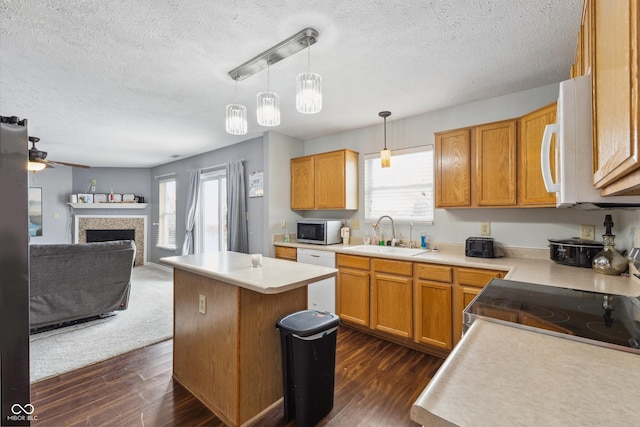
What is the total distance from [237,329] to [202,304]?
43cm

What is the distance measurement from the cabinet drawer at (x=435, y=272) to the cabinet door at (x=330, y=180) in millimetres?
1351

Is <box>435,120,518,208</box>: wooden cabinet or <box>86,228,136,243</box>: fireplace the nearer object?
<box>435,120,518,208</box>: wooden cabinet

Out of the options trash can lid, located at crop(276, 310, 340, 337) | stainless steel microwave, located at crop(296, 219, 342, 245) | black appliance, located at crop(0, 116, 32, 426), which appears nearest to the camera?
black appliance, located at crop(0, 116, 32, 426)

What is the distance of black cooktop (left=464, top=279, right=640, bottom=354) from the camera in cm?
92

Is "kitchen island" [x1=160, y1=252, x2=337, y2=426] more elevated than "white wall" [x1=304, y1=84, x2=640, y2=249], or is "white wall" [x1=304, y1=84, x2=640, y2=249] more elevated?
"white wall" [x1=304, y1=84, x2=640, y2=249]

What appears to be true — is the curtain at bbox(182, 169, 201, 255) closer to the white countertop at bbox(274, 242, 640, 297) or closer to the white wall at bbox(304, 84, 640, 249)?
the white wall at bbox(304, 84, 640, 249)

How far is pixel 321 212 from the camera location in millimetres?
4305

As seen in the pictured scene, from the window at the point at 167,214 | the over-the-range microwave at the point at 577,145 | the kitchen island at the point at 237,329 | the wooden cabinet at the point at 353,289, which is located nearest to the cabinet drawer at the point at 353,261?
the wooden cabinet at the point at 353,289

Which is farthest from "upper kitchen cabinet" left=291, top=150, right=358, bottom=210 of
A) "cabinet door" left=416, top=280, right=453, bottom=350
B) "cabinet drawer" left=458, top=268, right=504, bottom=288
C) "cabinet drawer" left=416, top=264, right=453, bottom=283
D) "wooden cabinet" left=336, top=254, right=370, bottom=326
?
"cabinet drawer" left=458, top=268, right=504, bottom=288

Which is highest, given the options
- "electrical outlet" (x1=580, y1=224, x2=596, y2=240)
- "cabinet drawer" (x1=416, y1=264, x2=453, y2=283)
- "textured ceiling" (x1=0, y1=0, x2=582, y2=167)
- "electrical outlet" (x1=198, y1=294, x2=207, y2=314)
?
"textured ceiling" (x1=0, y1=0, x2=582, y2=167)

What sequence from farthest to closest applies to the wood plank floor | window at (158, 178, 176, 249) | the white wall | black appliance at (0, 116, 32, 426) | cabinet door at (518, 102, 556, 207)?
window at (158, 178, 176, 249), the white wall, cabinet door at (518, 102, 556, 207), the wood plank floor, black appliance at (0, 116, 32, 426)

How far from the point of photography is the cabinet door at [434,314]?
2.54 m

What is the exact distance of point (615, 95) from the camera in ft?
2.17

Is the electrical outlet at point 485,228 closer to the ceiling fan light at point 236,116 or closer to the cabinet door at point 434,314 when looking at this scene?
the cabinet door at point 434,314
